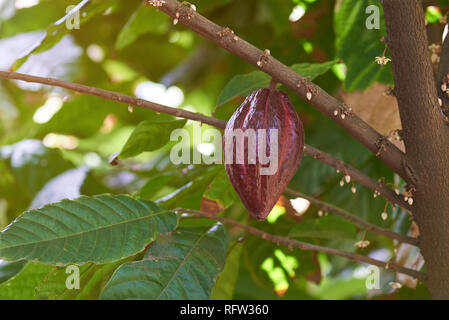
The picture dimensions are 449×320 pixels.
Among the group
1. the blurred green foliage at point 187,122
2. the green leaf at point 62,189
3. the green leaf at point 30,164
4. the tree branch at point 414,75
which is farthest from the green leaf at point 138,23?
the tree branch at point 414,75

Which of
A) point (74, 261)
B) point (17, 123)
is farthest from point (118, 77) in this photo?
point (74, 261)

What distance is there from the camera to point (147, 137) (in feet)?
2.35

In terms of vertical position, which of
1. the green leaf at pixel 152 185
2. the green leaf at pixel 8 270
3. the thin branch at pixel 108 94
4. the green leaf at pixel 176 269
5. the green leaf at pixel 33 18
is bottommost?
the green leaf at pixel 176 269

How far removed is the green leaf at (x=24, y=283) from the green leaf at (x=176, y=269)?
161 mm

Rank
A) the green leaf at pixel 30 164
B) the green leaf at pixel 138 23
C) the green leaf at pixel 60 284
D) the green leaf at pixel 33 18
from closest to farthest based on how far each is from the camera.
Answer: the green leaf at pixel 60 284 → the green leaf at pixel 138 23 → the green leaf at pixel 30 164 → the green leaf at pixel 33 18

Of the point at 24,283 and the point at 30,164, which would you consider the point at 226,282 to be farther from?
the point at 30,164

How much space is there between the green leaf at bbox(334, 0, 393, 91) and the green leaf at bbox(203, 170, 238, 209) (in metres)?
0.27

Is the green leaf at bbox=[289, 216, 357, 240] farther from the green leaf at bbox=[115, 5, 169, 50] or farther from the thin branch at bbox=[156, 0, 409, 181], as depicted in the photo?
the green leaf at bbox=[115, 5, 169, 50]

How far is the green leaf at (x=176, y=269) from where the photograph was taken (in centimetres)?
56

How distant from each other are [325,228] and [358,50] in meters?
0.29

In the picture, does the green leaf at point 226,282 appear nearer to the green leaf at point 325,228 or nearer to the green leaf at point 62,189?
the green leaf at point 325,228
